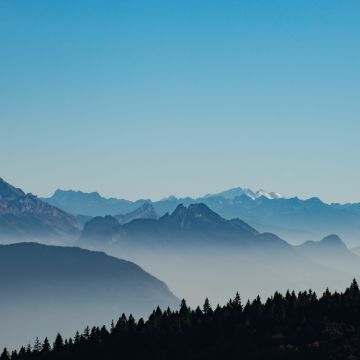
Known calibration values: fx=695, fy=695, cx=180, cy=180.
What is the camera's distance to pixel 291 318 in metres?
199

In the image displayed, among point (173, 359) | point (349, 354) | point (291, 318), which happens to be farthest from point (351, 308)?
point (173, 359)

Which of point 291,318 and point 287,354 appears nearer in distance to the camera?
point 287,354

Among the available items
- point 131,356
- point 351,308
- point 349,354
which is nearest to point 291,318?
point 351,308

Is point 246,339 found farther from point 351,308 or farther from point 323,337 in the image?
point 351,308

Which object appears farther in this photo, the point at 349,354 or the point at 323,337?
the point at 323,337

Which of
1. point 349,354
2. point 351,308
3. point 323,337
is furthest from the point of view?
point 351,308

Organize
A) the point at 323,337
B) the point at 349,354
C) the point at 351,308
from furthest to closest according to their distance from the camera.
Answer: the point at 351,308
the point at 323,337
the point at 349,354

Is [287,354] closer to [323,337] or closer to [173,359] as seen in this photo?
[323,337]

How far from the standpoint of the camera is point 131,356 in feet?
651

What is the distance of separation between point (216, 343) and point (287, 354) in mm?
25202

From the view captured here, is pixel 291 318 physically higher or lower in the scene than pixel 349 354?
higher

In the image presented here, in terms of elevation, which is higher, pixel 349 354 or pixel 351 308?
pixel 351 308

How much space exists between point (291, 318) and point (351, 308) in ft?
56.6

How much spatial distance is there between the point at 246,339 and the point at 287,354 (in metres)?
17.6
